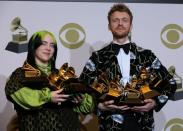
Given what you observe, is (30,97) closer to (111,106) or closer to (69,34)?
(111,106)

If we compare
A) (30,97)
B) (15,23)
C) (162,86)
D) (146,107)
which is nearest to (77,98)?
(30,97)

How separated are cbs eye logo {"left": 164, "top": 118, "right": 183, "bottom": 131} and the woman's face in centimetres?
95

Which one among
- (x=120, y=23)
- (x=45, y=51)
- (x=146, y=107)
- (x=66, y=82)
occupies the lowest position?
(x=146, y=107)

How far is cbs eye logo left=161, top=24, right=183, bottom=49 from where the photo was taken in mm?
2033

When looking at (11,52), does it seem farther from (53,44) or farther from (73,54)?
(53,44)

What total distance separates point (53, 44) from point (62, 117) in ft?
0.96

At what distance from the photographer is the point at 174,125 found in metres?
2.04

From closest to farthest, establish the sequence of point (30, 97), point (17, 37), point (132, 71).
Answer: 1. point (30, 97)
2. point (132, 71)
3. point (17, 37)

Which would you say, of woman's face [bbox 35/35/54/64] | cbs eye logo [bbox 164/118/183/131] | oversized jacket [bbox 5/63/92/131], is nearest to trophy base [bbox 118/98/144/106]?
oversized jacket [bbox 5/63/92/131]

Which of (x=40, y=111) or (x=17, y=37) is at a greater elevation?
(x=17, y=37)

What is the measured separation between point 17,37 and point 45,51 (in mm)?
689

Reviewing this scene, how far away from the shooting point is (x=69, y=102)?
1411mm

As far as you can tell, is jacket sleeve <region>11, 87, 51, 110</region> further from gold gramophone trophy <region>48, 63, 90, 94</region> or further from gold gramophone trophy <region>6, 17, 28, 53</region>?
gold gramophone trophy <region>6, 17, 28, 53</region>

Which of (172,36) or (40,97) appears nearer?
(40,97)
